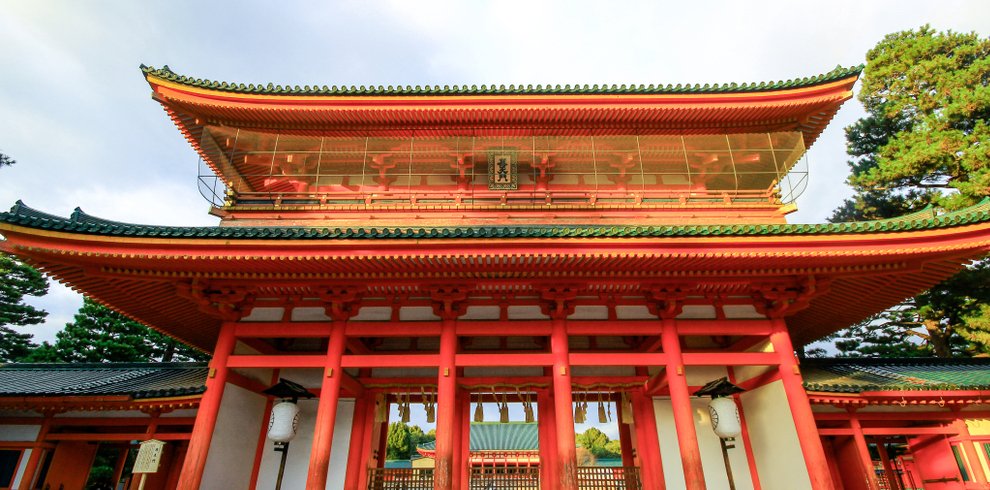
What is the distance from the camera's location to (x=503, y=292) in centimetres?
974

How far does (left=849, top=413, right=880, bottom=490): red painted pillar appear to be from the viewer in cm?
1020

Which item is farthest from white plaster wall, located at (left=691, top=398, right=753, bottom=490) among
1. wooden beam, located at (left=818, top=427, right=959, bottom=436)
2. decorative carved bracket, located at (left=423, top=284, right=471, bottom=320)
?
decorative carved bracket, located at (left=423, top=284, right=471, bottom=320)

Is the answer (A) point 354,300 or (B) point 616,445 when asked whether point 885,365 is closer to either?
(A) point 354,300

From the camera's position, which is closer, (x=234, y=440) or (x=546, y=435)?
(x=234, y=440)

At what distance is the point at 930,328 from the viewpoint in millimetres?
20531

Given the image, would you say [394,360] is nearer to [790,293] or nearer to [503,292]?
[503,292]

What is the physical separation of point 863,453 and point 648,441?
4.72 m

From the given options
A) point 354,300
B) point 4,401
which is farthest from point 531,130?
point 4,401

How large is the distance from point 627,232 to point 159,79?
12752 mm

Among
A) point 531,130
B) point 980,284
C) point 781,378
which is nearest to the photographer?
point 781,378

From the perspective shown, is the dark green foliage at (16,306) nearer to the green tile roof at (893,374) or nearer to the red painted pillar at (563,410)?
the red painted pillar at (563,410)

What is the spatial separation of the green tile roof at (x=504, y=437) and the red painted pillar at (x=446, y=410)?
20.0 meters

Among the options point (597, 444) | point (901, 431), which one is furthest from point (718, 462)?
point (597, 444)

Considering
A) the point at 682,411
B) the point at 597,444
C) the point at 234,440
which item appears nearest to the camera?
the point at 682,411
